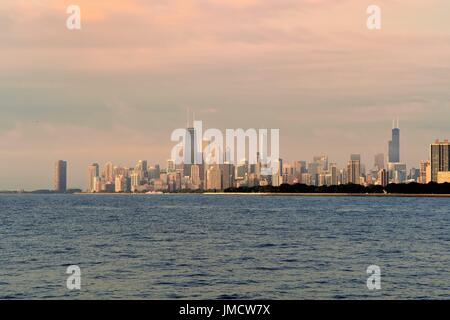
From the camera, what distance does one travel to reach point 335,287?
34.4 metres

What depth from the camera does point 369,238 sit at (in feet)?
215

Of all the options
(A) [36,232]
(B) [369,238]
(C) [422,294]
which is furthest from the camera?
(A) [36,232]
